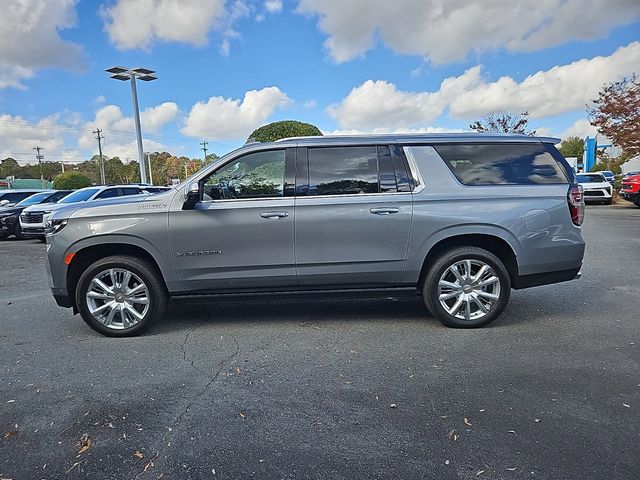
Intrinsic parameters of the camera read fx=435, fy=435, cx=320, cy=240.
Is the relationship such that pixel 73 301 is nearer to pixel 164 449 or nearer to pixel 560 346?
pixel 164 449

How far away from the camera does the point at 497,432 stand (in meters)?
2.71

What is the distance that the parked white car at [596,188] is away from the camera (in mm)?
Answer: 21766

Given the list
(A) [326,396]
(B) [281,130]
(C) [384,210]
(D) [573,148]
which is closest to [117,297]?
(A) [326,396]

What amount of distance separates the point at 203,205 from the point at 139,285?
1.06 metres

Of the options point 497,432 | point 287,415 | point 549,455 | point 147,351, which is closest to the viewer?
point 549,455

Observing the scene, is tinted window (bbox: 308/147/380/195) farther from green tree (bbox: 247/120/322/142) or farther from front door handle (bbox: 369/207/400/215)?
green tree (bbox: 247/120/322/142)

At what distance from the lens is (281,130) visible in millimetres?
13398

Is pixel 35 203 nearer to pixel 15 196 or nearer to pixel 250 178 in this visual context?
pixel 15 196

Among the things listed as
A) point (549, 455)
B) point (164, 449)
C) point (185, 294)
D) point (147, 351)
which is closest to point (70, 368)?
point (147, 351)

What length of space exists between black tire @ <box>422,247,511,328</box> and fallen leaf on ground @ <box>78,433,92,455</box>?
3.18 metres

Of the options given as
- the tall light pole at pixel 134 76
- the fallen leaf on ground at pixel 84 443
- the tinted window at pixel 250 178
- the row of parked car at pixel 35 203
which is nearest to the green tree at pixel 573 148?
the tall light pole at pixel 134 76

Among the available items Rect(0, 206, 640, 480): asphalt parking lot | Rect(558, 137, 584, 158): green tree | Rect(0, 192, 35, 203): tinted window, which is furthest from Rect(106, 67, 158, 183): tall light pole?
Rect(558, 137, 584, 158): green tree

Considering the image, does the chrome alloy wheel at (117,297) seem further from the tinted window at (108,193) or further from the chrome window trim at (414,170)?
the tinted window at (108,193)

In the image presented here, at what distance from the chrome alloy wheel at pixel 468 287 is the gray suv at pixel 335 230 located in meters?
0.01
